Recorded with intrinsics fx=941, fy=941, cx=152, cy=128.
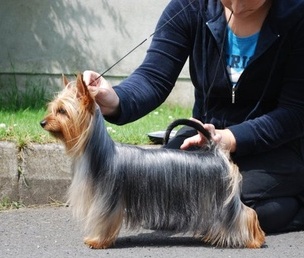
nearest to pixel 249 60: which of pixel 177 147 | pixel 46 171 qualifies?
pixel 177 147

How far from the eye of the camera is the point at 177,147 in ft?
17.5

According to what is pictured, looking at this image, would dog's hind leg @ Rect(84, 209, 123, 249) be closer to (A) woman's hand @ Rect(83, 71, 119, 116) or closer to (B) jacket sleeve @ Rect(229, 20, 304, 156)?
(A) woman's hand @ Rect(83, 71, 119, 116)

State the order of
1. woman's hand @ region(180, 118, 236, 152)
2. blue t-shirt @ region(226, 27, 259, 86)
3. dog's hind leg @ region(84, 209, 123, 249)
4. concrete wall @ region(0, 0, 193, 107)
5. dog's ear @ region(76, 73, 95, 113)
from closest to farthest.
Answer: dog's ear @ region(76, 73, 95, 113), dog's hind leg @ region(84, 209, 123, 249), woman's hand @ region(180, 118, 236, 152), blue t-shirt @ region(226, 27, 259, 86), concrete wall @ region(0, 0, 193, 107)

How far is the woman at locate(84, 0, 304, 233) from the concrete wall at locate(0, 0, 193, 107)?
300cm

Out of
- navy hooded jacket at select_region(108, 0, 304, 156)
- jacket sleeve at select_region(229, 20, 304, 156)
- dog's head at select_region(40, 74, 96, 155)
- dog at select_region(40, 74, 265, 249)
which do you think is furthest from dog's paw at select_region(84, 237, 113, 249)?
jacket sleeve at select_region(229, 20, 304, 156)

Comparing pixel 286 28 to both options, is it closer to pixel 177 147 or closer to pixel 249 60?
pixel 249 60

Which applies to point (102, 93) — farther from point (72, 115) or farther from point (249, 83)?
point (249, 83)

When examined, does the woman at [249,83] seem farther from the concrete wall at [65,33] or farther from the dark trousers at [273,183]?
the concrete wall at [65,33]

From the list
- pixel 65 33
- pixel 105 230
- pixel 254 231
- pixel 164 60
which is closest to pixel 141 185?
pixel 105 230

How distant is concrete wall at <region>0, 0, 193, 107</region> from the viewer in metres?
8.27

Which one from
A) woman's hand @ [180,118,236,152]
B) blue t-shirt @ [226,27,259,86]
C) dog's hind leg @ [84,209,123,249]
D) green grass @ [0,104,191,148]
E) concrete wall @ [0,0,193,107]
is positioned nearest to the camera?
dog's hind leg @ [84,209,123,249]

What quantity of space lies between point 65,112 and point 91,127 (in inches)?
5.7

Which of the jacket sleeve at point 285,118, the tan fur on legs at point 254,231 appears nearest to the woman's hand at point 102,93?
the jacket sleeve at point 285,118

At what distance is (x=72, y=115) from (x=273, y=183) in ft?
4.40
